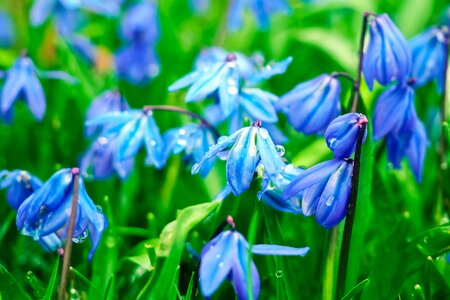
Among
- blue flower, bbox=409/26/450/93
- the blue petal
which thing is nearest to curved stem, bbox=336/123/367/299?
the blue petal

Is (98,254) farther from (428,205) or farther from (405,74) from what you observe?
(428,205)

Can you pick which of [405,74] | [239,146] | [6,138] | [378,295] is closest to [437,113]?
[405,74]

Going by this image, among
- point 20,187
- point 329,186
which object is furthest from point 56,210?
point 329,186

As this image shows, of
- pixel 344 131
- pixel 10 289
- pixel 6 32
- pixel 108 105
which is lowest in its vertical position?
pixel 6 32

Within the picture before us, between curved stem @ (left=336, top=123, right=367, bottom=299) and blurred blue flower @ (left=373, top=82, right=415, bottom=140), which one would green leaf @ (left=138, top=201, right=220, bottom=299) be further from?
blurred blue flower @ (left=373, top=82, right=415, bottom=140)

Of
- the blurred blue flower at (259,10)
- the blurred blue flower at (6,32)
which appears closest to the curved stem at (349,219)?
the blurred blue flower at (259,10)

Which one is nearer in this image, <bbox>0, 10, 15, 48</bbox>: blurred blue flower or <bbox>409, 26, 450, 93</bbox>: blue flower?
<bbox>409, 26, 450, 93</bbox>: blue flower

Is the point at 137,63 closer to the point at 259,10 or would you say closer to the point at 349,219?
the point at 259,10
